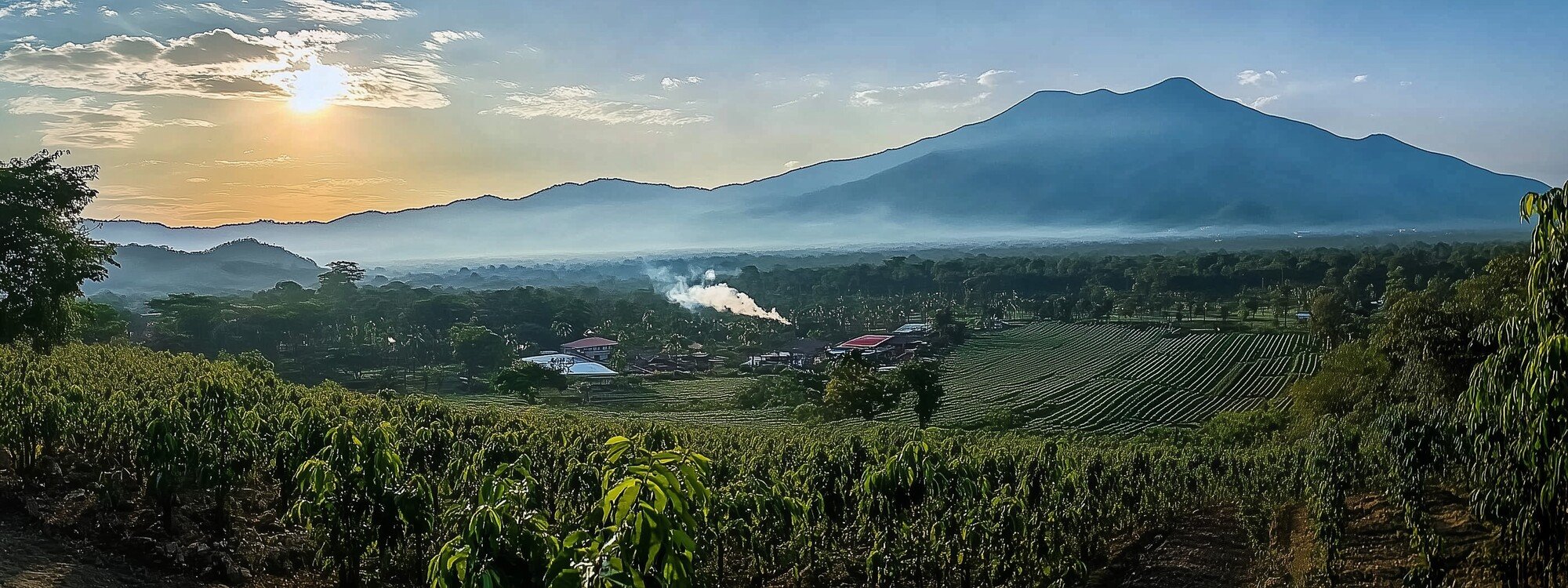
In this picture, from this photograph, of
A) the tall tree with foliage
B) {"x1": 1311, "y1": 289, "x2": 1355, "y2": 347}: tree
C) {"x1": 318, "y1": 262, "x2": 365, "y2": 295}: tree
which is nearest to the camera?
the tall tree with foliage

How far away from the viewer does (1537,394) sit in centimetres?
370

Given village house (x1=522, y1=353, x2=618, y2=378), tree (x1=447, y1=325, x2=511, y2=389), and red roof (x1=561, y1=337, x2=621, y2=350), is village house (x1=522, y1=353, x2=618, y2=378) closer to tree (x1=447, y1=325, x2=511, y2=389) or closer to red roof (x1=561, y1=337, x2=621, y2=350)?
red roof (x1=561, y1=337, x2=621, y2=350)

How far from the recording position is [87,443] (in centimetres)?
1174

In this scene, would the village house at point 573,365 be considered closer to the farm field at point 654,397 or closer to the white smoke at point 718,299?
the farm field at point 654,397

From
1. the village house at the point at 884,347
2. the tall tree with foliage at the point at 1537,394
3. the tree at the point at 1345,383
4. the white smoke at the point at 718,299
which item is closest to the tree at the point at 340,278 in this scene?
the white smoke at the point at 718,299

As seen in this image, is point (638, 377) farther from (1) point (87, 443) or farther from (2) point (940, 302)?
(2) point (940, 302)

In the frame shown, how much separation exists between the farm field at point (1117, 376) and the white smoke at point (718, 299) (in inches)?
1328

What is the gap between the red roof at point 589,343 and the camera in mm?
78250

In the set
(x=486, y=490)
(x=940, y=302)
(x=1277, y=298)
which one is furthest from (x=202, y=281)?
(x=486, y=490)

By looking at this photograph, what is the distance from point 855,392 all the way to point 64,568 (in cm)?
3034

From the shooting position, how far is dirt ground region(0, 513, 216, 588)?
307 inches

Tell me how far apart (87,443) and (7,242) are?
893 centimetres

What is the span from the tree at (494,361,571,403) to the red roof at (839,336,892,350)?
32280mm

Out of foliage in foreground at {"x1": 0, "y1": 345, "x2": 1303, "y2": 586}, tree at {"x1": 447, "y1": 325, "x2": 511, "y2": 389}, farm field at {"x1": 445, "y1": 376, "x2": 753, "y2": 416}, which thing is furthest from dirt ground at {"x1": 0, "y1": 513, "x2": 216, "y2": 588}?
tree at {"x1": 447, "y1": 325, "x2": 511, "y2": 389}
